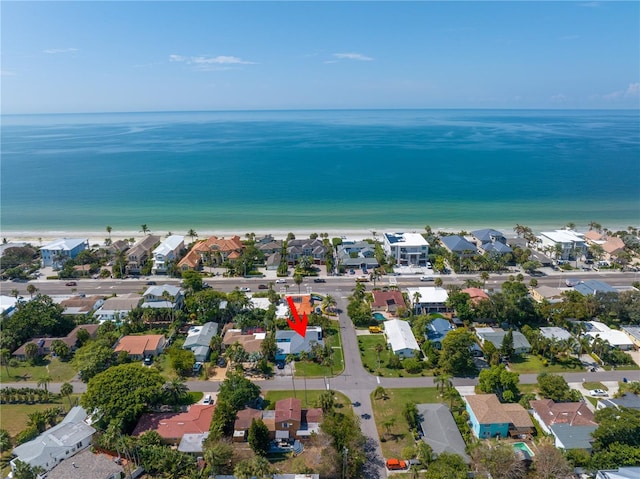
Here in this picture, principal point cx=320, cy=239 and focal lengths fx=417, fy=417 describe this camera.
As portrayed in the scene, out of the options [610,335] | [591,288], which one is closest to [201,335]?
[610,335]

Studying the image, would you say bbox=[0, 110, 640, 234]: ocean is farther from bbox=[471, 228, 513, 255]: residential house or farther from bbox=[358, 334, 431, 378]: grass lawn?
bbox=[358, 334, 431, 378]: grass lawn

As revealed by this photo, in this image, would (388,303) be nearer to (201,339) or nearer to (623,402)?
(201,339)

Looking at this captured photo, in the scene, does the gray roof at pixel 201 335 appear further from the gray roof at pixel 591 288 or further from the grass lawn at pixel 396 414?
the gray roof at pixel 591 288

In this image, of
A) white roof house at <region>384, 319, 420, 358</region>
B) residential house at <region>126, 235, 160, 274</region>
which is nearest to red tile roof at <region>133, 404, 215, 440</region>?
white roof house at <region>384, 319, 420, 358</region>

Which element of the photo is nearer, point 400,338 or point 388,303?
point 400,338

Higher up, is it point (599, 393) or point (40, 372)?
point (599, 393)
